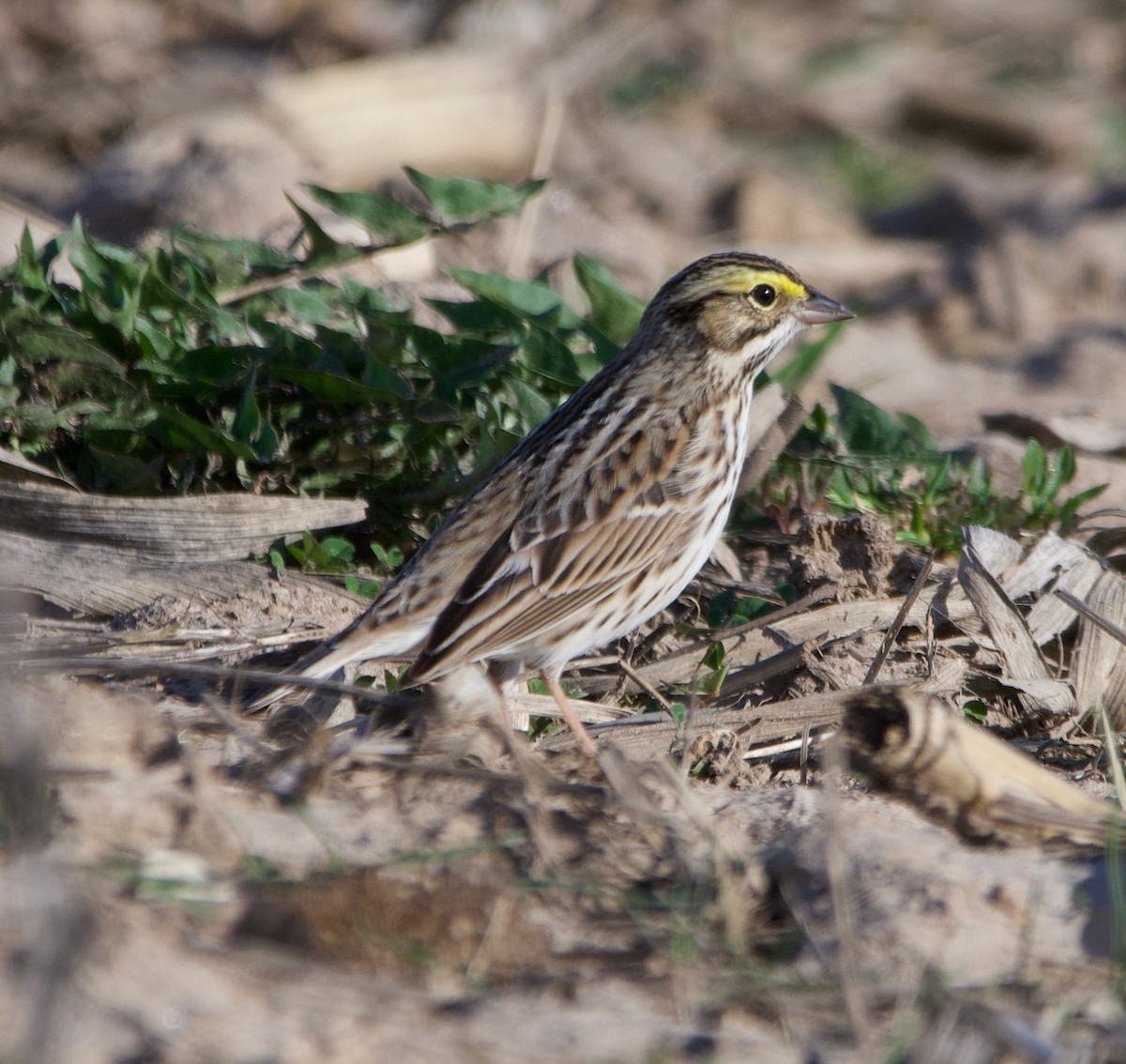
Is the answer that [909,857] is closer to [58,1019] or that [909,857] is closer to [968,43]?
[58,1019]

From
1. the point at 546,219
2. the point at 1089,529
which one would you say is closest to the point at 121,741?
the point at 1089,529

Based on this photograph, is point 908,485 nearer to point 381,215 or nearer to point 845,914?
point 381,215

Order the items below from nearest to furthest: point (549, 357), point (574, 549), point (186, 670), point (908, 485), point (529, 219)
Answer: point (186, 670)
point (574, 549)
point (549, 357)
point (908, 485)
point (529, 219)

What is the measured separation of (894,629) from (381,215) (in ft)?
7.76

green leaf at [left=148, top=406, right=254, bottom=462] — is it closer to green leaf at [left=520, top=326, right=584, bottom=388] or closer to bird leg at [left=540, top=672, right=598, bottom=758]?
green leaf at [left=520, top=326, right=584, bottom=388]

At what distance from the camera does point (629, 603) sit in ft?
16.1

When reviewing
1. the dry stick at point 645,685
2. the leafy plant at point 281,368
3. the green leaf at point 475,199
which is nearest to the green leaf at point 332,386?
the leafy plant at point 281,368

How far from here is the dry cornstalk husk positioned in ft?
11.7

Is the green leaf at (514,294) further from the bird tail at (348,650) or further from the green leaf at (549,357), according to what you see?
the bird tail at (348,650)

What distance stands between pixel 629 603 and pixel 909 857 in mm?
1562

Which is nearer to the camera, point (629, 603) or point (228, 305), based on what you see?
point (629, 603)

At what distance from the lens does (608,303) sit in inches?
251

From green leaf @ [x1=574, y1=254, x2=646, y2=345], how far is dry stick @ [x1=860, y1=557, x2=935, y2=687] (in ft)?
5.91

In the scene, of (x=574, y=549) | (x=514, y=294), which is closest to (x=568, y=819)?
(x=574, y=549)
